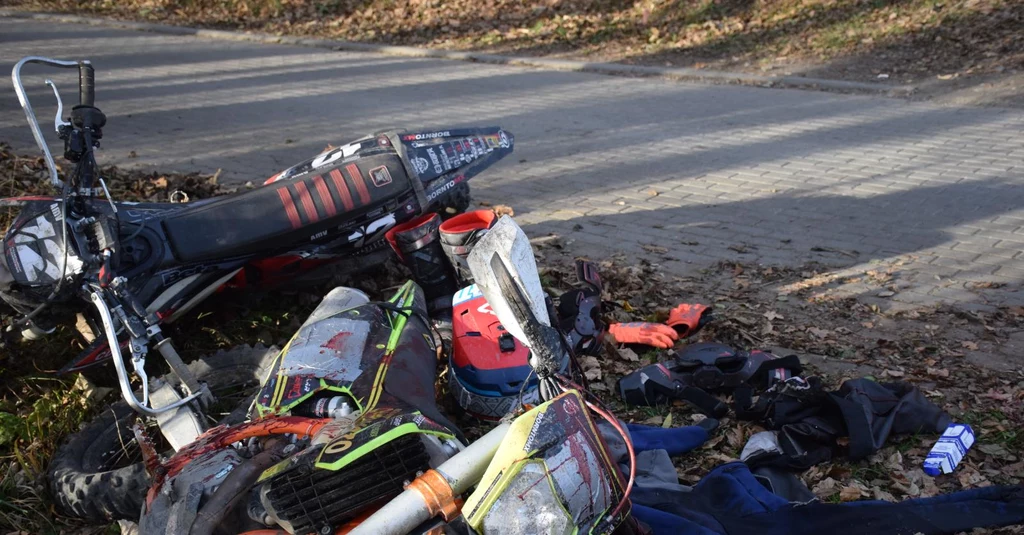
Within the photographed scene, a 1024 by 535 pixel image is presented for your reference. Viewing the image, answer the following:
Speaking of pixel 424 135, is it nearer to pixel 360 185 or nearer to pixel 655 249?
pixel 360 185

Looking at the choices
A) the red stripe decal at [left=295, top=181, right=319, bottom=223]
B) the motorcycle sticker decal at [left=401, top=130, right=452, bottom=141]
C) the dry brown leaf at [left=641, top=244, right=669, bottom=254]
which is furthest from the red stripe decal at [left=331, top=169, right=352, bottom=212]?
the dry brown leaf at [left=641, top=244, right=669, bottom=254]

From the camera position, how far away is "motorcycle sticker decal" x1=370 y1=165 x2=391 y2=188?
4.70m

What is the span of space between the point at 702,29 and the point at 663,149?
4850 millimetres

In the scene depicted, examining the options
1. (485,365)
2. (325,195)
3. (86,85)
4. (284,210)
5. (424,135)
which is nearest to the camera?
(86,85)

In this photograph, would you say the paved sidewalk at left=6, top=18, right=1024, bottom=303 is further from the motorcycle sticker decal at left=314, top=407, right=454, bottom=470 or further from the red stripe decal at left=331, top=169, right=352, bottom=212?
the motorcycle sticker decal at left=314, top=407, right=454, bottom=470

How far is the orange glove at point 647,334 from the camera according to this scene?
4.63 m

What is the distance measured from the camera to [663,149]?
27.0 feet

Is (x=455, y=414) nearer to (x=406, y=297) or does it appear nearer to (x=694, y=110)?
(x=406, y=297)

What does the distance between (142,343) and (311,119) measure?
246 inches

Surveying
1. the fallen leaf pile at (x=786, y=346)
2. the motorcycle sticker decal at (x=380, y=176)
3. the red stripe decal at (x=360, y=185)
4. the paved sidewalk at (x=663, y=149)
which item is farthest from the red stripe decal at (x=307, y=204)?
the paved sidewalk at (x=663, y=149)

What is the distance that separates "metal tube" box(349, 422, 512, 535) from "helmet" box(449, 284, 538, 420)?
4.43 feet

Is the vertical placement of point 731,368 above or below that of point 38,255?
below

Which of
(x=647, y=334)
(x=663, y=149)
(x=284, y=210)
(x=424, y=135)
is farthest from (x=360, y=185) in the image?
(x=663, y=149)

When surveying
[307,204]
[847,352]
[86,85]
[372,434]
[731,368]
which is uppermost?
[86,85]
